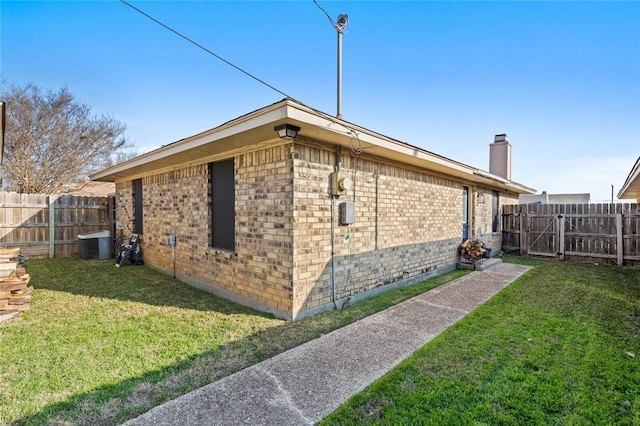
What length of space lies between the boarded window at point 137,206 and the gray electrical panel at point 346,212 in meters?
6.95

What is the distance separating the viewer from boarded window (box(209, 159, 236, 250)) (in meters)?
5.62

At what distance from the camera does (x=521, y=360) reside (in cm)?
321

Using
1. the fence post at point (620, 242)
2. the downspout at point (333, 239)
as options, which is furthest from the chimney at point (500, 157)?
the downspout at point (333, 239)

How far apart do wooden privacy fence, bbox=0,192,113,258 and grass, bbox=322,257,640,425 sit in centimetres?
1197

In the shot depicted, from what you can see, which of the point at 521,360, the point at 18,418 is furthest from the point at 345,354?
the point at 18,418

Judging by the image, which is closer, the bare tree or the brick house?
the brick house

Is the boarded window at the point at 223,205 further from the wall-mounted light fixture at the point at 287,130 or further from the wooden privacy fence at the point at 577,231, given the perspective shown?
the wooden privacy fence at the point at 577,231

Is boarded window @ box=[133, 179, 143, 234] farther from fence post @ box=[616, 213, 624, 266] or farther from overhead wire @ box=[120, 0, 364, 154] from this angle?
fence post @ box=[616, 213, 624, 266]

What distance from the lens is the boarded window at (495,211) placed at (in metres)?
11.5

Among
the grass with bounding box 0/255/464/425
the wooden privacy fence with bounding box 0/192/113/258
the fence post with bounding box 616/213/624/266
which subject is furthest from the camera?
the wooden privacy fence with bounding box 0/192/113/258

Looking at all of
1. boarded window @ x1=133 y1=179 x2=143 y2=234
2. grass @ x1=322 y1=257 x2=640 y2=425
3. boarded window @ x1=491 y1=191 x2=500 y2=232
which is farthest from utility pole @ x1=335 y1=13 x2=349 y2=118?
boarded window @ x1=491 y1=191 x2=500 y2=232

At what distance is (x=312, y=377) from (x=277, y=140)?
3.14 metres

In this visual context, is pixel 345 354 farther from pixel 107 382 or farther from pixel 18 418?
pixel 18 418

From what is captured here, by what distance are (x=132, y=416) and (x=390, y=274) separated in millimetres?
4809
